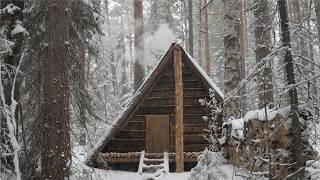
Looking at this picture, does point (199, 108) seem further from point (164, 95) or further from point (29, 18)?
point (29, 18)

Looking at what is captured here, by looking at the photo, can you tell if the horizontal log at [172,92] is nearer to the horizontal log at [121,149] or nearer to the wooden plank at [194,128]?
the wooden plank at [194,128]

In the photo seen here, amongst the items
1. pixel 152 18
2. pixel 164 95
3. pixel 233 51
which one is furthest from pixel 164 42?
pixel 233 51

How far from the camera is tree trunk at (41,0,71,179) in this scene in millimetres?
7566

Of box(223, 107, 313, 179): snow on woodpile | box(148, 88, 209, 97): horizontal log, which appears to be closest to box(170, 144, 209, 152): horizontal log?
box(148, 88, 209, 97): horizontal log

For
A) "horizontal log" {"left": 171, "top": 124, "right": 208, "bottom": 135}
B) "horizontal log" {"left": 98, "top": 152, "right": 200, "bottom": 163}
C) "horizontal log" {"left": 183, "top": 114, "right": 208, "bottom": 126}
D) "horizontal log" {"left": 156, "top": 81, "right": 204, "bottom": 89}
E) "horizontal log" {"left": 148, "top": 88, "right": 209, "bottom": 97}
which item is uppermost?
"horizontal log" {"left": 156, "top": 81, "right": 204, "bottom": 89}

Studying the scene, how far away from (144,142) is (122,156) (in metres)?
1.09

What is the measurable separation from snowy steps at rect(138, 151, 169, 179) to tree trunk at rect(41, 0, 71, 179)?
4.36m

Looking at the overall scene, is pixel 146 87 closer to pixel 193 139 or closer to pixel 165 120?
pixel 165 120

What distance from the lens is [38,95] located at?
819 cm

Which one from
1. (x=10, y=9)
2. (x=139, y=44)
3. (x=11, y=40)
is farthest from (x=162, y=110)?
(x=10, y=9)

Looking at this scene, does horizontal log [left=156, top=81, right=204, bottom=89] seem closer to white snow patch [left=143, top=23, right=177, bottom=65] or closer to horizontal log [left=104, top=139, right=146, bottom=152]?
horizontal log [left=104, top=139, right=146, bottom=152]

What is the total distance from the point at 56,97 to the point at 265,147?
396 cm

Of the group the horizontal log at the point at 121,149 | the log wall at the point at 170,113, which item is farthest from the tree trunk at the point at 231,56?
the horizontal log at the point at 121,149

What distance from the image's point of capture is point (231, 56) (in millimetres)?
11367
